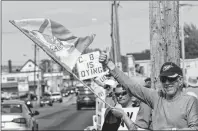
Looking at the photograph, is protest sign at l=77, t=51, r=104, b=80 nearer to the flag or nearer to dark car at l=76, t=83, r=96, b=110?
the flag

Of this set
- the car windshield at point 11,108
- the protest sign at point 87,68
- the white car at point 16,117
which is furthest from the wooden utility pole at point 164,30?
the car windshield at point 11,108

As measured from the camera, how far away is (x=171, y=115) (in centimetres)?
520

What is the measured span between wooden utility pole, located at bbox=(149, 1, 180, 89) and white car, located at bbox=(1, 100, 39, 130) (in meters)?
9.67

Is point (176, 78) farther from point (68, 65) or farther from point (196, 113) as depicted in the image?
point (68, 65)

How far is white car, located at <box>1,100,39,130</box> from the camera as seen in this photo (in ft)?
56.4

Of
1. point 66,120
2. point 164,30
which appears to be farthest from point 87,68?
point 66,120

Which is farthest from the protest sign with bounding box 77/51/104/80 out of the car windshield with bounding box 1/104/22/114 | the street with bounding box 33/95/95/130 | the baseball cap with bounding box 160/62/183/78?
the street with bounding box 33/95/95/130

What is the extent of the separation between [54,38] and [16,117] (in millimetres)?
10828

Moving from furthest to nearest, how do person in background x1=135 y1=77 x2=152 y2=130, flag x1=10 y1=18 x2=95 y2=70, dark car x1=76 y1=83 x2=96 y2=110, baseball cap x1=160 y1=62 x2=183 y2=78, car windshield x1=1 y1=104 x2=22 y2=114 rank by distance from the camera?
dark car x1=76 y1=83 x2=96 y2=110
car windshield x1=1 y1=104 x2=22 y2=114
flag x1=10 y1=18 x2=95 y2=70
person in background x1=135 y1=77 x2=152 y2=130
baseball cap x1=160 y1=62 x2=183 y2=78

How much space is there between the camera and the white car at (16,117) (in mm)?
17188

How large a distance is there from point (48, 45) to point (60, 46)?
0.15 meters

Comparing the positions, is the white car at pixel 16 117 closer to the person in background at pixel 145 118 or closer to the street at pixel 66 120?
the street at pixel 66 120

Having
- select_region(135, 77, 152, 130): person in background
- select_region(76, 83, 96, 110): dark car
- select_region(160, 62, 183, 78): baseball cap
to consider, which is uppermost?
select_region(160, 62, 183, 78): baseball cap

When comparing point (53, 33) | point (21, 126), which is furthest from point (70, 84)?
point (53, 33)
